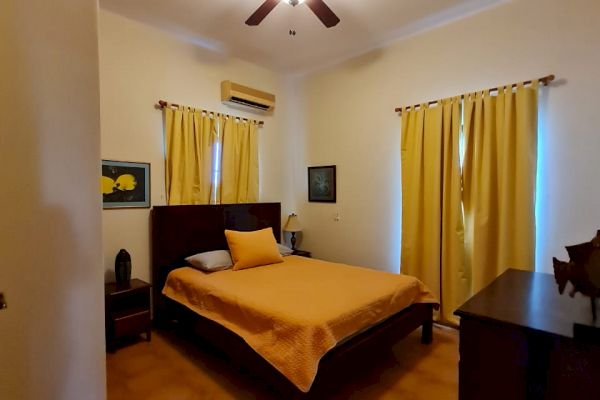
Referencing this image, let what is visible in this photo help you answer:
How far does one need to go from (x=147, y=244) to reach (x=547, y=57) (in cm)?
400

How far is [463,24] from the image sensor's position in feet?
9.89

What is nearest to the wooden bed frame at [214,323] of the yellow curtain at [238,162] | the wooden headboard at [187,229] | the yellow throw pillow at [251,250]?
the wooden headboard at [187,229]

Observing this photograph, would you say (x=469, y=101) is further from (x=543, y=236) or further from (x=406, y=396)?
(x=406, y=396)

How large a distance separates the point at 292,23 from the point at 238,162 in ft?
5.37

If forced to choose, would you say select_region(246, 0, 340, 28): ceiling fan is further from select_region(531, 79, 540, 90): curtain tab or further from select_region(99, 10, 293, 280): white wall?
select_region(531, 79, 540, 90): curtain tab

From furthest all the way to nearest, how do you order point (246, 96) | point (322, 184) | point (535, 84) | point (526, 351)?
1. point (322, 184)
2. point (246, 96)
3. point (535, 84)
4. point (526, 351)

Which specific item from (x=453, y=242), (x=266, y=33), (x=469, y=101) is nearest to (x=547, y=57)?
(x=469, y=101)

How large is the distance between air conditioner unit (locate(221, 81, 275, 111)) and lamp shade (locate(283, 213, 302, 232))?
1513 millimetres

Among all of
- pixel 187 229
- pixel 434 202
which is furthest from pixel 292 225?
pixel 434 202

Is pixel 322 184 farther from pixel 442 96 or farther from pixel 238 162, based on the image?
pixel 442 96

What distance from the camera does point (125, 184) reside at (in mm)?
3006

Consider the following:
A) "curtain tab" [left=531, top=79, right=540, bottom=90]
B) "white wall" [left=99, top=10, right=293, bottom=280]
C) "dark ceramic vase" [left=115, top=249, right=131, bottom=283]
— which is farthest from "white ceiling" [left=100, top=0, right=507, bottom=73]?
"dark ceramic vase" [left=115, top=249, right=131, bottom=283]

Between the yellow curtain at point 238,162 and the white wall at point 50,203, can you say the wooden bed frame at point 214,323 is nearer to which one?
the yellow curtain at point 238,162

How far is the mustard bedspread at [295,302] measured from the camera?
5.78 ft
